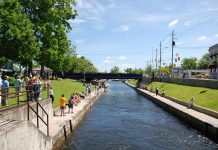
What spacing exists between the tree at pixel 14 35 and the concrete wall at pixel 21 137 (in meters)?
25.1

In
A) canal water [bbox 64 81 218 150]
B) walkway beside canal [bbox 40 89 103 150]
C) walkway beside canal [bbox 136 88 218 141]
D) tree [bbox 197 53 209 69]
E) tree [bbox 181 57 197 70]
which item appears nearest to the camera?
walkway beside canal [bbox 40 89 103 150]

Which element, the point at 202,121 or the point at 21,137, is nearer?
the point at 21,137

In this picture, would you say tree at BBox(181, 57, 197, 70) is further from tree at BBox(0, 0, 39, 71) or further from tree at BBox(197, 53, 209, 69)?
tree at BBox(0, 0, 39, 71)

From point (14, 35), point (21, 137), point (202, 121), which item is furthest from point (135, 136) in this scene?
point (14, 35)

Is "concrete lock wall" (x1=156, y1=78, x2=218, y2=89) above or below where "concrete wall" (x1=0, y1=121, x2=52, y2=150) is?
above

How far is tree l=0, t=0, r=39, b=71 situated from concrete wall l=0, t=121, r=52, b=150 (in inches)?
989

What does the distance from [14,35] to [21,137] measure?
91.1 feet

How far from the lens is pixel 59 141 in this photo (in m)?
21.8

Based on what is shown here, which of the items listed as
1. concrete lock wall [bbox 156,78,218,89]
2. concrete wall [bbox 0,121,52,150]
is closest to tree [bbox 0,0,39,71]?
concrete wall [bbox 0,121,52,150]

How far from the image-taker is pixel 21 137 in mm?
14203

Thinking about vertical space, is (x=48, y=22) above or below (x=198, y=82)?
above

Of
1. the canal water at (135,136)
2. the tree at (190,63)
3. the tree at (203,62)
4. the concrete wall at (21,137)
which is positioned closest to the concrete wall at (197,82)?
the canal water at (135,136)

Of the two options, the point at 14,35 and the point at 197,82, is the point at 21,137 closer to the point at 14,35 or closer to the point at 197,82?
the point at 14,35

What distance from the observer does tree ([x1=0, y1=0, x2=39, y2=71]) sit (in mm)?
39500
